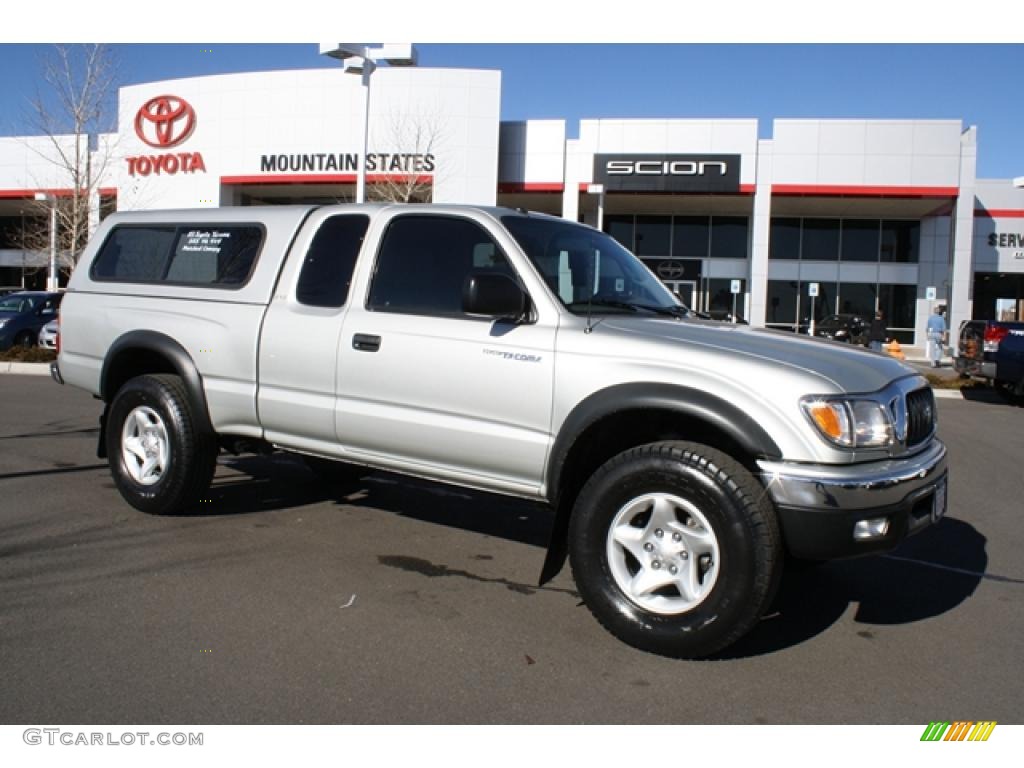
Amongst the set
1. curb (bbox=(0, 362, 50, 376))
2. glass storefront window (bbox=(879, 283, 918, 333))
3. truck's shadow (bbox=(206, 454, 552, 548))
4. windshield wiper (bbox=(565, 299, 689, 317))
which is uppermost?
glass storefront window (bbox=(879, 283, 918, 333))

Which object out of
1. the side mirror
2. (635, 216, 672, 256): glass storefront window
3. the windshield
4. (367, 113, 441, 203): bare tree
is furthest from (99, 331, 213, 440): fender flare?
(635, 216, 672, 256): glass storefront window

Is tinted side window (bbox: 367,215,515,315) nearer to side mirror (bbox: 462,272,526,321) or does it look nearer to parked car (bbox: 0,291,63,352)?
side mirror (bbox: 462,272,526,321)

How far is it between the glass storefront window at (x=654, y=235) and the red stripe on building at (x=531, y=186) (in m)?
5.39

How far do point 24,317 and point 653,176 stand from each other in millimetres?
18163

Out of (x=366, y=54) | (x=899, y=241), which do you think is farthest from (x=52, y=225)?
(x=899, y=241)

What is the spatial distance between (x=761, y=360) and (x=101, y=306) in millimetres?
4475

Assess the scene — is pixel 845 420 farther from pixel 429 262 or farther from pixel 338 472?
pixel 338 472

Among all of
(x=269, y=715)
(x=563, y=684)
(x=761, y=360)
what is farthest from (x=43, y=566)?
(x=761, y=360)

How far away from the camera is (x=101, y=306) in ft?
19.7

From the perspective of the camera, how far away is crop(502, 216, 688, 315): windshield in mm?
4508

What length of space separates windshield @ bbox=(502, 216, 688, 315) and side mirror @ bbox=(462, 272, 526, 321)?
253 mm

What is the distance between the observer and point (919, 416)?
4.08 meters

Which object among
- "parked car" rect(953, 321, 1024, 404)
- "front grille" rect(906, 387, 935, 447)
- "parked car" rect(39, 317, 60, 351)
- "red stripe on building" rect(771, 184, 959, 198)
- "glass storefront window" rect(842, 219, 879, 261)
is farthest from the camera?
"glass storefront window" rect(842, 219, 879, 261)

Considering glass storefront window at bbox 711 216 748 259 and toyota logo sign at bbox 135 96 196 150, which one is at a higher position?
toyota logo sign at bbox 135 96 196 150
